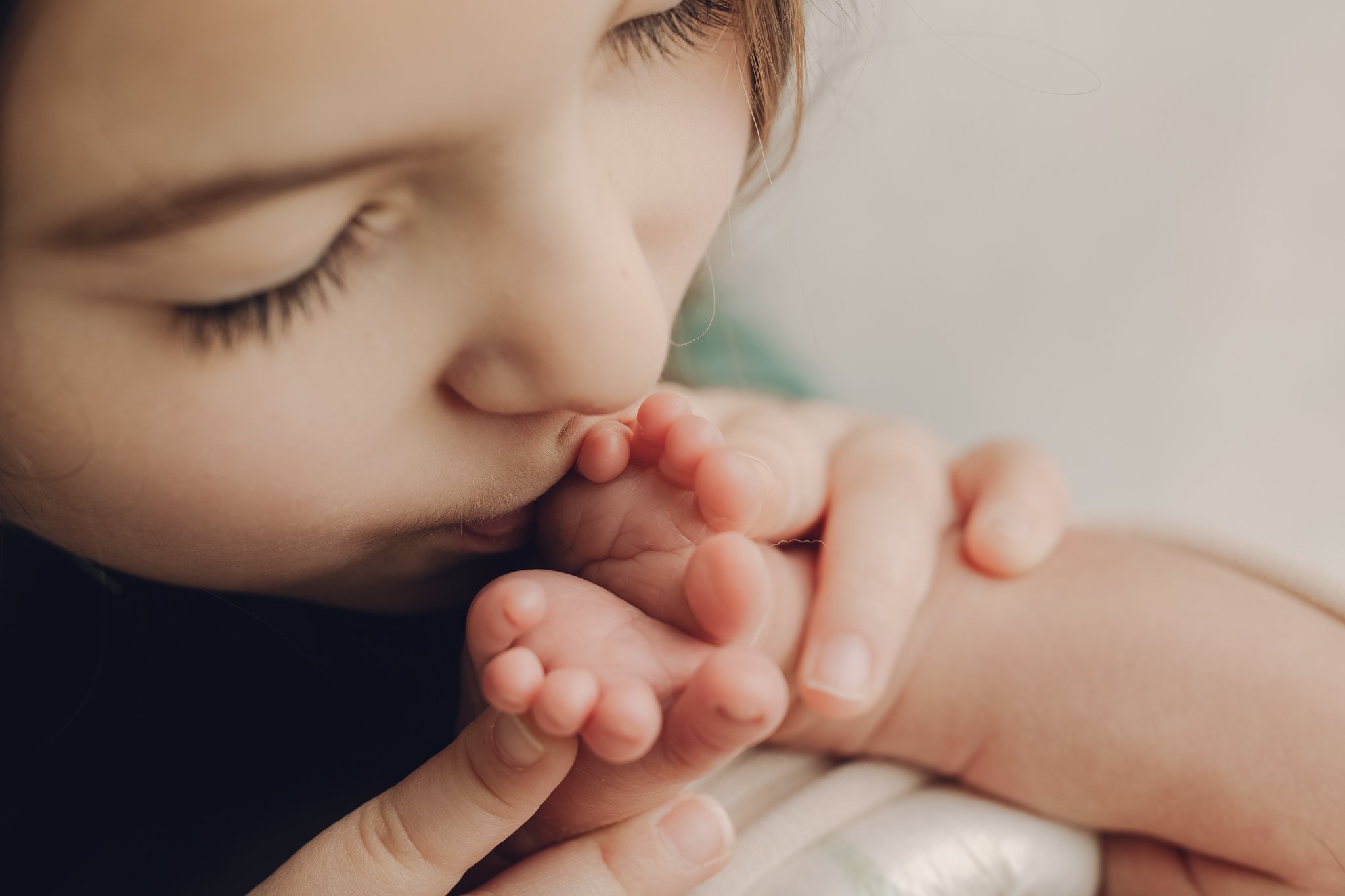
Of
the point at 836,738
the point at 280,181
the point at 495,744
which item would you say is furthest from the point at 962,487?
the point at 280,181

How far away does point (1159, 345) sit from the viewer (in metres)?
1.19

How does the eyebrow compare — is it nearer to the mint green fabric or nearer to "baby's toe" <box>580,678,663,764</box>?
"baby's toe" <box>580,678,663,764</box>

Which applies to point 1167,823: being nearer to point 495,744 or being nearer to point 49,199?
point 495,744

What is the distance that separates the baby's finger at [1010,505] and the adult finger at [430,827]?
0.41 m

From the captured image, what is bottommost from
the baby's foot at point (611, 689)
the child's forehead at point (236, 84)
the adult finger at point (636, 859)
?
the adult finger at point (636, 859)

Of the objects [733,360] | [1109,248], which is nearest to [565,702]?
[733,360]

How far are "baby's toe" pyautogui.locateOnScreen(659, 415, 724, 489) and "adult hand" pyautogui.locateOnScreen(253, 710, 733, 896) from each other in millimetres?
153

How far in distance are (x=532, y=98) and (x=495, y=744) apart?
10.9 inches

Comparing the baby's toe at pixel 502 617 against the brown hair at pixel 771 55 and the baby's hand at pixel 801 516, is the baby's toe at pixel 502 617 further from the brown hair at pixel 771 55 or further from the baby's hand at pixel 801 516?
the brown hair at pixel 771 55

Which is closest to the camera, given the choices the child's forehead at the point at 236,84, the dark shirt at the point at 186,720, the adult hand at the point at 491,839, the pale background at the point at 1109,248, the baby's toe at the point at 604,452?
the child's forehead at the point at 236,84

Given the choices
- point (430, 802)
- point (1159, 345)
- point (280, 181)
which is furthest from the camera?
point (1159, 345)

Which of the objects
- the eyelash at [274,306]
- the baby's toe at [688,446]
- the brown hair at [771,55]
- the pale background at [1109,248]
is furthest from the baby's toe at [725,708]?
the pale background at [1109,248]

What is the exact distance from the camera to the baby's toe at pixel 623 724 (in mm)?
401

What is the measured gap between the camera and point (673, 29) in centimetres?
52
